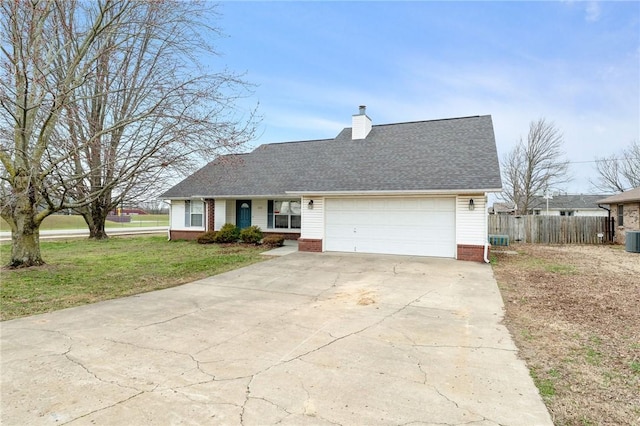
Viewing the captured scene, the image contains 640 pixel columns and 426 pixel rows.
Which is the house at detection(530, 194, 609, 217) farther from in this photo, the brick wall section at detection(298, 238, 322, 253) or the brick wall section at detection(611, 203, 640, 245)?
the brick wall section at detection(298, 238, 322, 253)

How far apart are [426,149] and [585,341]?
1022 cm

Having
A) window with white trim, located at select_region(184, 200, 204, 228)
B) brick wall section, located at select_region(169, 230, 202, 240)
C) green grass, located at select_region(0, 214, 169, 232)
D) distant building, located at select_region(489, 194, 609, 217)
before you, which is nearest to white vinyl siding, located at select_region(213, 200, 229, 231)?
window with white trim, located at select_region(184, 200, 204, 228)

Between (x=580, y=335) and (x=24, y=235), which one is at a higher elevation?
(x=24, y=235)

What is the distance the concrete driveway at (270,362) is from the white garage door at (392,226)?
5.05m

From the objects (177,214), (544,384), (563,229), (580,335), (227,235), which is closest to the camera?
(544,384)

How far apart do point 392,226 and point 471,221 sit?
262cm

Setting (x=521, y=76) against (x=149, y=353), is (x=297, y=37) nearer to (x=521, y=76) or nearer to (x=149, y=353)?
(x=521, y=76)

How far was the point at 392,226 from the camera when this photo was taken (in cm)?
1270

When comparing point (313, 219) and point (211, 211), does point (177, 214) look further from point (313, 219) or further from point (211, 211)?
point (313, 219)

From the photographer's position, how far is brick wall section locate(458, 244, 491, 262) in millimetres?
11344

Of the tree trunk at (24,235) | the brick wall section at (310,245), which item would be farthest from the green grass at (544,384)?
the tree trunk at (24,235)

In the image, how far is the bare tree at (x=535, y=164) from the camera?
28.2m

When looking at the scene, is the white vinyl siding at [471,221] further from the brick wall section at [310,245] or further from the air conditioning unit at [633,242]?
the air conditioning unit at [633,242]

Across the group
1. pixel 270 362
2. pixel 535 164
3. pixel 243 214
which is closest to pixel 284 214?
pixel 243 214
